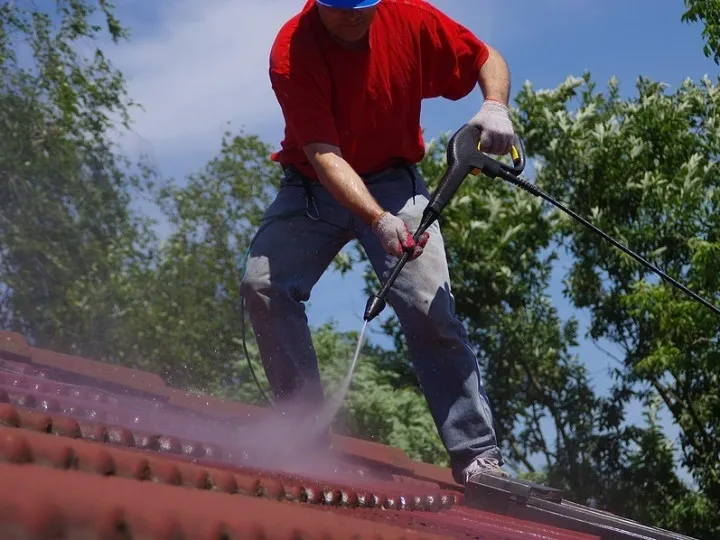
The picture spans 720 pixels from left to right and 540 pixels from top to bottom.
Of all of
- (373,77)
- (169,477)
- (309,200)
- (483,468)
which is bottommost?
(169,477)

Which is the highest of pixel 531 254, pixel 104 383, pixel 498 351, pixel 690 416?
pixel 531 254

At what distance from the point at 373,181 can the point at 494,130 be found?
18.9 inches

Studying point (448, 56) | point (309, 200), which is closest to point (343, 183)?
point (309, 200)

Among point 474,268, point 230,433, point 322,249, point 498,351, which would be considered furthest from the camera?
point 498,351

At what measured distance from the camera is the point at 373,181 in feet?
12.6

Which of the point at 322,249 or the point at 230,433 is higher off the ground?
the point at 322,249

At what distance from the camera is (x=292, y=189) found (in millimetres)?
3973

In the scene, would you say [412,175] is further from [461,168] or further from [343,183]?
[343,183]

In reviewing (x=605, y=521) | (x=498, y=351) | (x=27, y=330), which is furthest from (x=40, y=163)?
(x=605, y=521)

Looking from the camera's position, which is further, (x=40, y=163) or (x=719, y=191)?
(x=40, y=163)

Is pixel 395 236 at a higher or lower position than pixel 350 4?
lower

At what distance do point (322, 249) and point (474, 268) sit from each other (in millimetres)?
8266

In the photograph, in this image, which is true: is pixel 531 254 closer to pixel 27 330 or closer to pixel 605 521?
pixel 605 521

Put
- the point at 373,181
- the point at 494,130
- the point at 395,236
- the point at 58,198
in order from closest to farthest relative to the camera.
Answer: the point at 395,236 < the point at 494,130 < the point at 373,181 < the point at 58,198
